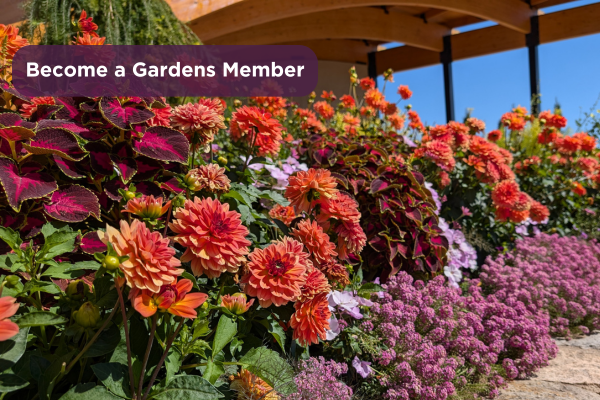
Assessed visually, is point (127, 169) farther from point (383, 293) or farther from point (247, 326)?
point (383, 293)

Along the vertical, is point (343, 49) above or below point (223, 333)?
above

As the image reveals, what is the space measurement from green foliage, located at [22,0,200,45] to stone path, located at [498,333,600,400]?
2.69 meters

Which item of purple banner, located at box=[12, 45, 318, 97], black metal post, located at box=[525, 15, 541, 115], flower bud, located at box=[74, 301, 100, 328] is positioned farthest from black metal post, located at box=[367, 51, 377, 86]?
flower bud, located at box=[74, 301, 100, 328]

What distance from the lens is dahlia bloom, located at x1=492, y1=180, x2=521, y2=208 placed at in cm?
244

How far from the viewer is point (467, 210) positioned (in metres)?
2.59

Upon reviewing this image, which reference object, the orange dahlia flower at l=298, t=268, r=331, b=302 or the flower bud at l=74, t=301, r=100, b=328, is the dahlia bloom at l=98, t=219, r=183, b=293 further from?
the orange dahlia flower at l=298, t=268, r=331, b=302

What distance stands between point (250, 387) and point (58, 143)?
66 centimetres

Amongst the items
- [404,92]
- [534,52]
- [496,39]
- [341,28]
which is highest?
[341,28]

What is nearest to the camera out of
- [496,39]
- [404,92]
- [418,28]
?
[404,92]

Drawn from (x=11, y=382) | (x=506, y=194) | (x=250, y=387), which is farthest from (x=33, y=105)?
(x=506, y=194)

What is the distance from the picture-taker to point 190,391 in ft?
2.60

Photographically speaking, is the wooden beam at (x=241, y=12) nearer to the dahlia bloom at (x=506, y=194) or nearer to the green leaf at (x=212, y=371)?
the dahlia bloom at (x=506, y=194)

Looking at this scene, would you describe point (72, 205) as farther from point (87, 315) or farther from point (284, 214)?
point (284, 214)

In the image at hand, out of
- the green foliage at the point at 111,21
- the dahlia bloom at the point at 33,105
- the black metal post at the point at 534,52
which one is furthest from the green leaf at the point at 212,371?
the black metal post at the point at 534,52
